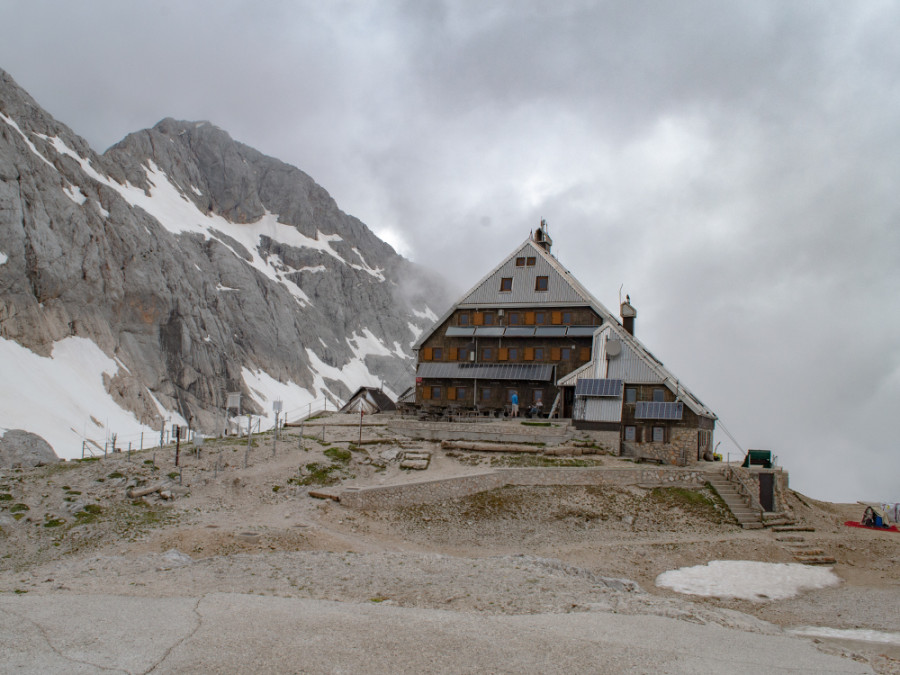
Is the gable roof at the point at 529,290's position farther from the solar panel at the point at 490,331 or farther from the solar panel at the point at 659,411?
the solar panel at the point at 659,411

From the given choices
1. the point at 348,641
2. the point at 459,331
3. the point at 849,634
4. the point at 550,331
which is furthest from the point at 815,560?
the point at 459,331

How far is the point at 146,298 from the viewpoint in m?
113

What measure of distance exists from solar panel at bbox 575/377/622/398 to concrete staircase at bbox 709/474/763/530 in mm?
8969

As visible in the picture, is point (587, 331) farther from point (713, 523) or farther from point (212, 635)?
point (212, 635)

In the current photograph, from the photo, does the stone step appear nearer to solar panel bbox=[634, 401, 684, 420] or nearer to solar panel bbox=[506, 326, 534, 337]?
solar panel bbox=[634, 401, 684, 420]

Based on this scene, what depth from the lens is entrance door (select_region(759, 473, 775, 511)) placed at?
36.6 metres

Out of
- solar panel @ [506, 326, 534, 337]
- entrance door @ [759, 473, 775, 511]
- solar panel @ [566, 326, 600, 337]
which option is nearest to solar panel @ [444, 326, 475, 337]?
solar panel @ [506, 326, 534, 337]

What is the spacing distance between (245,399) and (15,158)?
52195 mm

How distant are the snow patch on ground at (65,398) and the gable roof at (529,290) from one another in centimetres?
4688

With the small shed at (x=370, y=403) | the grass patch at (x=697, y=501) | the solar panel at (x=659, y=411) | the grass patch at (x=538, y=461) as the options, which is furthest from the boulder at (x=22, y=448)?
the grass patch at (x=697, y=501)

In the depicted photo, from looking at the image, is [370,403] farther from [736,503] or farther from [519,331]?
[736,503]

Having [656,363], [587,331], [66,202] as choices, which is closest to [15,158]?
[66,202]

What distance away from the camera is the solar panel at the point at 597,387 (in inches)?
1710

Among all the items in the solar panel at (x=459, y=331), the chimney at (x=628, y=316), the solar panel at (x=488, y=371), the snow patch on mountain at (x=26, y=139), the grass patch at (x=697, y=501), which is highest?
the snow patch on mountain at (x=26, y=139)
